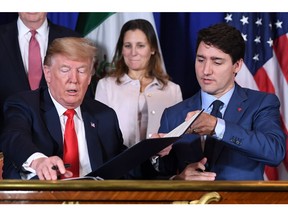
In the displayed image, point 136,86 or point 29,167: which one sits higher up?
point 136,86

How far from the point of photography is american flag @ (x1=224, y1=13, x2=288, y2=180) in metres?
3.16

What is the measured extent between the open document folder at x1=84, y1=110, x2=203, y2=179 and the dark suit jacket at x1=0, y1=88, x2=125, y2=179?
0.36 meters

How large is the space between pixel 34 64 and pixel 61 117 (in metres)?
0.30

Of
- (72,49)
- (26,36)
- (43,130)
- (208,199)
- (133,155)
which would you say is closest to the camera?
(208,199)

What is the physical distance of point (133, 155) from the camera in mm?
2562

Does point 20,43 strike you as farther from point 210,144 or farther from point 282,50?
point 282,50

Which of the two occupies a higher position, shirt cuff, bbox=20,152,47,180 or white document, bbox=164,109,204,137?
white document, bbox=164,109,204,137

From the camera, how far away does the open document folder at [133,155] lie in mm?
2525

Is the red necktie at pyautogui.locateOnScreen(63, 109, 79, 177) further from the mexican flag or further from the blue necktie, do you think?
the blue necktie

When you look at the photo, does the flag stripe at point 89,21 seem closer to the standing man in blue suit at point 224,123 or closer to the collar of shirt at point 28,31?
the collar of shirt at point 28,31

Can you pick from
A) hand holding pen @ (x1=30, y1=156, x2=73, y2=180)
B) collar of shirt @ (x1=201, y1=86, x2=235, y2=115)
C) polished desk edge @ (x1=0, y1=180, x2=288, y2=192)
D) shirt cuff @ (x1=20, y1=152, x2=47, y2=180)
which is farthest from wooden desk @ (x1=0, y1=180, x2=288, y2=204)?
collar of shirt @ (x1=201, y1=86, x2=235, y2=115)

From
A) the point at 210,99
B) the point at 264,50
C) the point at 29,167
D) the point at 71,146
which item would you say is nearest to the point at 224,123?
the point at 210,99
